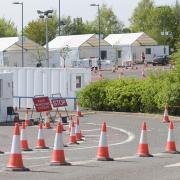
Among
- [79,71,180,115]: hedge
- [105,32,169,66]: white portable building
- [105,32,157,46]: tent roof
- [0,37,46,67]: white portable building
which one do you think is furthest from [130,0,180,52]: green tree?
[79,71,180,115]: hedge

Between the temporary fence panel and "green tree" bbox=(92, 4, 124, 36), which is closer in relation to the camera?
the temporary fence panel

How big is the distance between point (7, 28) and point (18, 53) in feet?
203

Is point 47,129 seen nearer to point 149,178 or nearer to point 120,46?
point 149,178

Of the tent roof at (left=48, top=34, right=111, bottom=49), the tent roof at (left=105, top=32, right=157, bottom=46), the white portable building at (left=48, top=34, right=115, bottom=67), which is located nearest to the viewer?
the white portable building at (left=48, top=34, right=115, bottom=67)

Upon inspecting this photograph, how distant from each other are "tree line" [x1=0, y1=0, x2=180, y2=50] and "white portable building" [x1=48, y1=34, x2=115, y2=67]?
14.6m

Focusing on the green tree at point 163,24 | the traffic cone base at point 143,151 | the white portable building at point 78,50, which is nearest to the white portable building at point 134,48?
the white portable building at point 78,50

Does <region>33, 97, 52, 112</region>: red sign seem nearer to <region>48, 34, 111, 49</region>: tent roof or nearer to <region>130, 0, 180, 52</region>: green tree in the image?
<region>48, 34, 111, 49</region>: tent roof

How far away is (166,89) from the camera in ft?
106

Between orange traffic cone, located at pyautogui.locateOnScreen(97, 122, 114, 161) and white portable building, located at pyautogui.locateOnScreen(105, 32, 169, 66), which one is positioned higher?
white portable building, located at pyautogui.locateOnScreen(105, 32, 169, 66)

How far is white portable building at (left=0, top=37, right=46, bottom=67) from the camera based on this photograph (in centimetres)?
8112

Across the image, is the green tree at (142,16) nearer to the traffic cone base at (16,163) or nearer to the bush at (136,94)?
the bush at (136,94)

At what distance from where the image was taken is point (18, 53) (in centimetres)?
8181

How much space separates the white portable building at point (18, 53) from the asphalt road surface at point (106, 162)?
55054 millimetres

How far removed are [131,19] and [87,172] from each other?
427 ft
